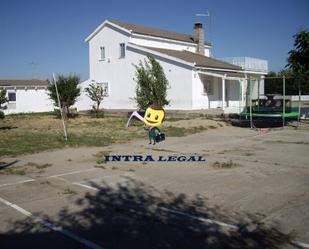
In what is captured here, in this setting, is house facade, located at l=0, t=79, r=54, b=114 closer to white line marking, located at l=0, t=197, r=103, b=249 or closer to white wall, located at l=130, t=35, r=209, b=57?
white wall, located at l=130, t=35, r=209, b=57

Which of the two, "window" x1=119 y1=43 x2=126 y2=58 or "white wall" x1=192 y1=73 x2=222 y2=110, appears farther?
"window" x1=119 y1=43 x2=126 y2=58

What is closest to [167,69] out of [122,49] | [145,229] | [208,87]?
[208,87]

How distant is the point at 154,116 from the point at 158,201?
26.4ft

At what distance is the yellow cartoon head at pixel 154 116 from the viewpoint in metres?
14.1

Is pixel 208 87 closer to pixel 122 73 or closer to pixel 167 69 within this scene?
pixel 167 69

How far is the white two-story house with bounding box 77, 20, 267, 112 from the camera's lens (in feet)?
91.8

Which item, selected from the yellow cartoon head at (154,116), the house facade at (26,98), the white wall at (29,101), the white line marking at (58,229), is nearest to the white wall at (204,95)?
the yellow cartoon head at (154,116)

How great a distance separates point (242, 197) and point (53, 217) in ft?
10.6

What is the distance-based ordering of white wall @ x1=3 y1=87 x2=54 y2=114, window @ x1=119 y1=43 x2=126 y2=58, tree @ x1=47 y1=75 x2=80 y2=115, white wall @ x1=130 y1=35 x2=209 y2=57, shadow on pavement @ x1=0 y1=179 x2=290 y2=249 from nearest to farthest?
shadow on pavement @ x1=0 y1=179 x2=290 y2=249 → tree @ x1=47 y1=75 x2=80 y2=115 → window @ x1=119 y1=43 x2=126 y2=58 → white wall @ x1=130 y1=35 x2=209 y2=57 → white wall @ x1=3 y1=87 x2=54 y2=114

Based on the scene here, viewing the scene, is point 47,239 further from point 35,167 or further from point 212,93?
point 212,93

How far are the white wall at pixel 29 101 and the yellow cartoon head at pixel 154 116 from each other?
28.7m

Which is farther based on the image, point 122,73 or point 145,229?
point 122,73

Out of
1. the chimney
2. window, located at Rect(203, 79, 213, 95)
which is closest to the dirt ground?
window, located at Rect(203, 79, 213, 95)

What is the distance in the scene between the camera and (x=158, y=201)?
22.0ft
